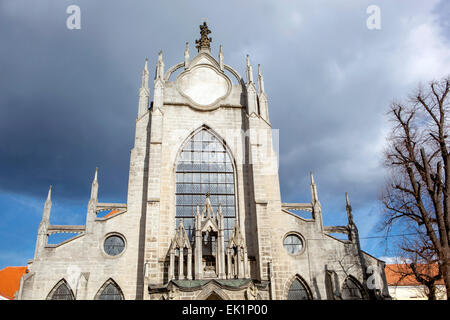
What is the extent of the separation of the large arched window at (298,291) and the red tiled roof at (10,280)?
59.5 ft

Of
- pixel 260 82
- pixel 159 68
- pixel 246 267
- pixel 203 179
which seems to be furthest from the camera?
pixel 260 82

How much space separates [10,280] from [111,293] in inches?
539

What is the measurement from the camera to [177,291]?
1361 centimetres

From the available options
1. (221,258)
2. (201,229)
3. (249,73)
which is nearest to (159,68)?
(249,73)

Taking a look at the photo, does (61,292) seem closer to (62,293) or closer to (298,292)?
(62,293)

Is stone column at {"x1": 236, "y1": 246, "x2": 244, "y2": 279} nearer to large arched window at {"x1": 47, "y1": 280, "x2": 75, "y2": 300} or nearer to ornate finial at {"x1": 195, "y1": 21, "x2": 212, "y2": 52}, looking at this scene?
large arched window at {"x1": 47, "y1": 280, "x2": 75, "y2": 300}

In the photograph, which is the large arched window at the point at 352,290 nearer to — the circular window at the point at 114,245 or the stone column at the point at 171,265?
the stone column at the point at 171,265

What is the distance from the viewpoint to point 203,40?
23.4 metres

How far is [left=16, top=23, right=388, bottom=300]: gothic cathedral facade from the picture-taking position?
15.0 meters

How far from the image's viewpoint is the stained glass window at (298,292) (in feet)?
52.9

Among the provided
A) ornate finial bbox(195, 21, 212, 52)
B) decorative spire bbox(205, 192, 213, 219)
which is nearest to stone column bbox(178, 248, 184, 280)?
decorative spire bbox(205, 192, 213, 219)

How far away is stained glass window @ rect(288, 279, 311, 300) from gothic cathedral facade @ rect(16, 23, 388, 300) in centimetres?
5
